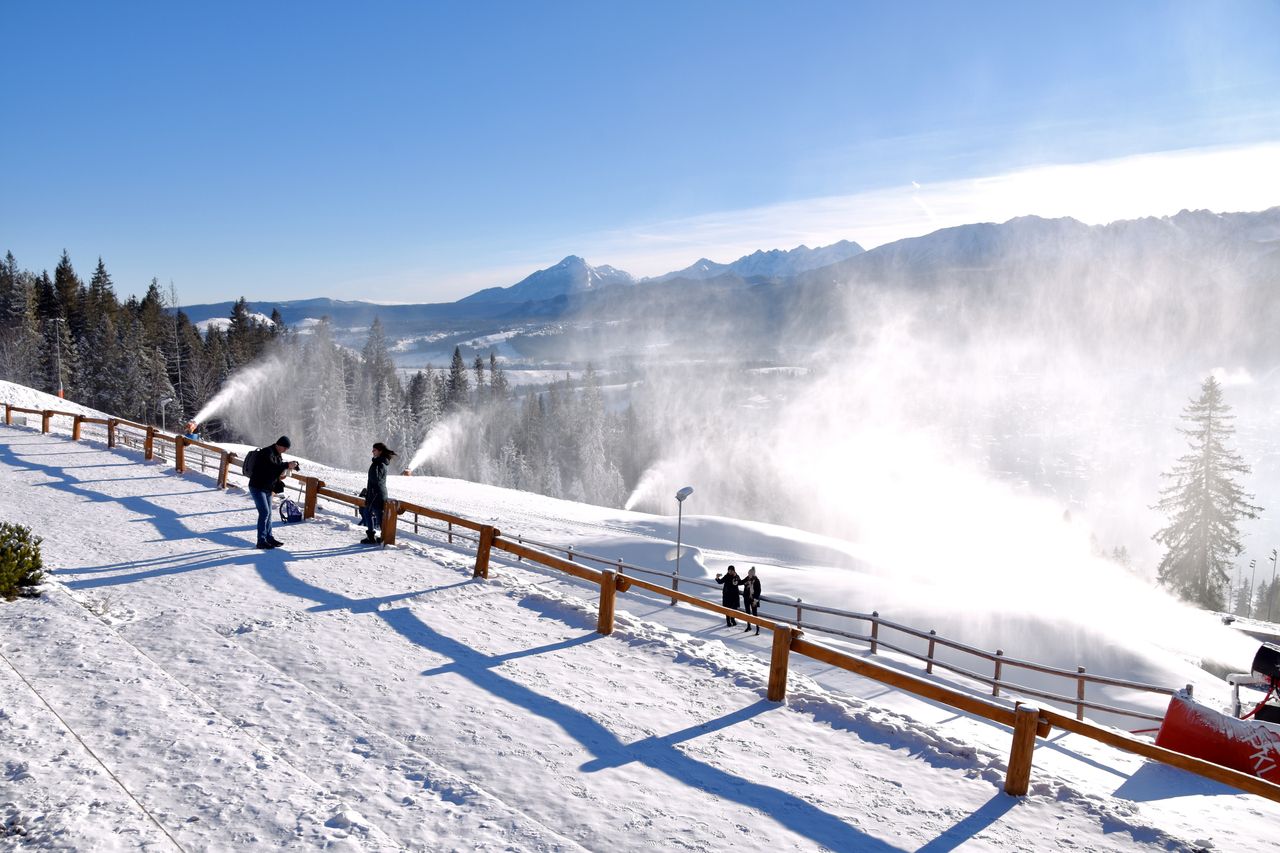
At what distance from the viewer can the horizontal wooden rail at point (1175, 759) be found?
5844mm

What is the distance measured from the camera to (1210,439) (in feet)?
146

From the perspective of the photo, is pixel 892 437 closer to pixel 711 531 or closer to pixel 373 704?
pixel 711 531

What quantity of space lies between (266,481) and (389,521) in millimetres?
2446

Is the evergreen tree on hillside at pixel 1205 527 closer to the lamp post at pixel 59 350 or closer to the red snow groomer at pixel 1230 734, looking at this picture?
the red snow groomer at pixel 1230 734

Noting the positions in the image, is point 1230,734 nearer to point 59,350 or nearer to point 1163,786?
point 1163,786

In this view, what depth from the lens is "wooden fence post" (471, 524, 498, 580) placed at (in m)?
13.0

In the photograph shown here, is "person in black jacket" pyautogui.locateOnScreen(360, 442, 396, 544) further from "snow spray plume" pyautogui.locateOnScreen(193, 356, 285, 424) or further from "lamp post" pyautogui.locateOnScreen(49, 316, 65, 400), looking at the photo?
"snow spray plume" pyautogui.locateOnScreen(193, 356, 285, 424)

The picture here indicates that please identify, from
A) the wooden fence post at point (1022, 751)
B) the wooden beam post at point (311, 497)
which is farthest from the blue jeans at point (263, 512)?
the wooden fence post at point (1022, 751)

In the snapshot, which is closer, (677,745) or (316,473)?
(677,745)

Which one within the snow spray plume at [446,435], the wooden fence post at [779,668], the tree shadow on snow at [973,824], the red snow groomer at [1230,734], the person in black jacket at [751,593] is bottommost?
the snow spray plume at [446,435]

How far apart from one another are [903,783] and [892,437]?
14600 cm

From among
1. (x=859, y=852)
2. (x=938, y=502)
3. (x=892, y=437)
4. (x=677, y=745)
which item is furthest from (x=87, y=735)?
(x=892, y=437)

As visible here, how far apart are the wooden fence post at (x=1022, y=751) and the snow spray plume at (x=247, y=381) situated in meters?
82.5

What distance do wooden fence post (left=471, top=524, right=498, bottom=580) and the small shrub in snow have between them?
6.13m
